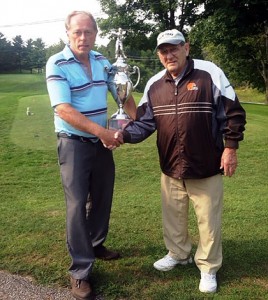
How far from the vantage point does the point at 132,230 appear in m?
4.42

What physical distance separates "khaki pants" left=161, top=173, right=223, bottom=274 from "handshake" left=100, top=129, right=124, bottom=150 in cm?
59

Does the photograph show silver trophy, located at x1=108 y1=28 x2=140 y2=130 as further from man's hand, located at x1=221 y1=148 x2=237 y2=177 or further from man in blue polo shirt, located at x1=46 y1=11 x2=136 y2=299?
man's hand, located at x1=221 y1=148 x2=237 y2=177

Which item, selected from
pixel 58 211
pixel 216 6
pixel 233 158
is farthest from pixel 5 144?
pixel 216 6

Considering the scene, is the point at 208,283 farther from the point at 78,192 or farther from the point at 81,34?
the point at 81,34

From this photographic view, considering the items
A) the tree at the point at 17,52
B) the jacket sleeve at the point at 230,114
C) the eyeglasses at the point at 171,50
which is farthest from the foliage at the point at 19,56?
the jacket sleeve at the point at 230,114

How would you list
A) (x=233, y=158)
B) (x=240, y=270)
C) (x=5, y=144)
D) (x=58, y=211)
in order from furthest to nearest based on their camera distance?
1. (x=5, y=144)
2. (x=58, y=211)
3. (x=240, y=270)
4. (x=233, y=158)

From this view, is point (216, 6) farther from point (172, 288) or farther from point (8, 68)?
point (8, 68)

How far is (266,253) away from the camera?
3824 millimetres

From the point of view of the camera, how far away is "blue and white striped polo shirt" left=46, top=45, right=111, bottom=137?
301 centimetres

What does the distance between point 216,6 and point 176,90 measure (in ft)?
78.2

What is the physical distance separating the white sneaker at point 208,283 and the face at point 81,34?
1.94m

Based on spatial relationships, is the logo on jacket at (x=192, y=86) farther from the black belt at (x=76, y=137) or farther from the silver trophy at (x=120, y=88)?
the black belt at (x=76, y=137)

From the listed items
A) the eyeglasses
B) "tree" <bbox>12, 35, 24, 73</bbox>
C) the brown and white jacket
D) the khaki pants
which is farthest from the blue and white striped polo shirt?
"tree" <bbox>12, 35, 24, 73</bbox>

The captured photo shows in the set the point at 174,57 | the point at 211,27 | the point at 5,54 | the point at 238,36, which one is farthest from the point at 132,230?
the point at 5,54
